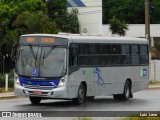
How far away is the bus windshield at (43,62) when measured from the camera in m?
23.2

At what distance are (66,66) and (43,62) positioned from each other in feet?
2.93

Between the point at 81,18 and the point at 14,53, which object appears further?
the point at 81,18

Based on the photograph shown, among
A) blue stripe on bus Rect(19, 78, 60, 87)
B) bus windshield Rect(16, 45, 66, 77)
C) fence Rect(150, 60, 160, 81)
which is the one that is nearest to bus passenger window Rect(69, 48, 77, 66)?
bus windshield Rect(16, 45, 66, 77)

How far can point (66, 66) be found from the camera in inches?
915

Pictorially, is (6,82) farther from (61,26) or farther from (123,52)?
(61,26)

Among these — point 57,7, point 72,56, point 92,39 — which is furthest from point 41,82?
point 57,7

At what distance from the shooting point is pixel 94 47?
25.3m

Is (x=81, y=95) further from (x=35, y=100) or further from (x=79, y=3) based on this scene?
(x=79, y=3)

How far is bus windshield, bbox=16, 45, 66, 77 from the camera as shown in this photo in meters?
23.2

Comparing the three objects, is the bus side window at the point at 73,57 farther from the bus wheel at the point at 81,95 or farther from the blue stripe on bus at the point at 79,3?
the blue stripe on bus at the point at 79,3

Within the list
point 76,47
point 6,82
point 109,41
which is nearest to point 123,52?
point 109,41

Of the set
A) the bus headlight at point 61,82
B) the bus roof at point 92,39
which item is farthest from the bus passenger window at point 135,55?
the bus headlight at point 61,82

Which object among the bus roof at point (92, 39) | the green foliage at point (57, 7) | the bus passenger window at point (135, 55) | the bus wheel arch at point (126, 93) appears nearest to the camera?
the bus roof at point (92, 39)

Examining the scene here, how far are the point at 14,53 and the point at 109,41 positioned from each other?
4515mm
